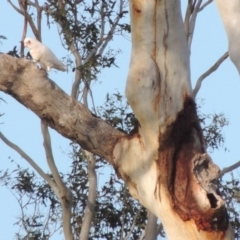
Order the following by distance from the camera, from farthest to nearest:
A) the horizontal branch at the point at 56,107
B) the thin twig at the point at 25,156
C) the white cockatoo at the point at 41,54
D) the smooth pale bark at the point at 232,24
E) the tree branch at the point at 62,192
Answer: the thin twig at the point at 25,156 < the tree branch at the point at 62,192 < the white cockatoo at the point at 41,54 < the horizontal branch at the point at 56,107 < the smooth pale bark at the point at 232,24

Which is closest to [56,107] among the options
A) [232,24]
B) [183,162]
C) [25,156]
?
[183,162]

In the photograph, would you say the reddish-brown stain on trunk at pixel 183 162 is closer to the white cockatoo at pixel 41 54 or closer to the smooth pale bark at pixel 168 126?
the smooth pale bark at pixel 168 126

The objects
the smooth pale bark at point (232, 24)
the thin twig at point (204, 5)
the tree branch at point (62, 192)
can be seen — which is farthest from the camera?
the thin twig at point (204, 5)

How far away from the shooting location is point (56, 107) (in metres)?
3.82

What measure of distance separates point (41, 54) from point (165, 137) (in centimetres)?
372

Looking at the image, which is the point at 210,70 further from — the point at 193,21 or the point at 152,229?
the point at 152,229

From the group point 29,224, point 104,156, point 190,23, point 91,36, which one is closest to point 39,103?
point 104,156

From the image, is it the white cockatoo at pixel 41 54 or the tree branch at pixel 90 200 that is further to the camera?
the tree branch at pixel 90 200

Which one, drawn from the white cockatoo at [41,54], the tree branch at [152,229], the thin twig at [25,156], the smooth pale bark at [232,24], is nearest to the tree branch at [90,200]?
the thin twig at [25,156]

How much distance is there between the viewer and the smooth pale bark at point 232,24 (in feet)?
10.2

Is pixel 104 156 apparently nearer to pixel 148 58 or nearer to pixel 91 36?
pixel 148 58

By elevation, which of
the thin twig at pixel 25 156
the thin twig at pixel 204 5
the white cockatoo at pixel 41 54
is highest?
the thin twig at pixel 204 5

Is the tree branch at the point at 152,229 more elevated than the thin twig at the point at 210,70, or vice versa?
the thin twig at the point at 210,70

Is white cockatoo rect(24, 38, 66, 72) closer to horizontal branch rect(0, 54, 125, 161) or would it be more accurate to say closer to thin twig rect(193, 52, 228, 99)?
thin twig rect(193, 52, 228, 99)
